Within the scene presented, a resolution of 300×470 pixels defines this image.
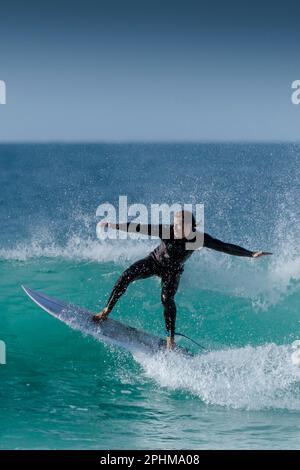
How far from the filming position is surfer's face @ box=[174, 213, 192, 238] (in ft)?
25.7

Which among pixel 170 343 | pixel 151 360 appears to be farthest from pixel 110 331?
pixel 170 343

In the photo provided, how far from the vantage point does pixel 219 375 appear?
25.9 feet

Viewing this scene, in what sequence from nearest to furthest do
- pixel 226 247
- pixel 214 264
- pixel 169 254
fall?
pixel 226 247
pixel 169 254
pixel 214 264

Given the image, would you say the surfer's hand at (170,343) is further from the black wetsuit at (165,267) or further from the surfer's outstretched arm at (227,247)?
the surfer's outstretched arm at (227,247)

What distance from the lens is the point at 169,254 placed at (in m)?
8.10

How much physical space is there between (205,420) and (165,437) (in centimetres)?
60

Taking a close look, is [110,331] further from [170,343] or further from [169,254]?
[169,254]

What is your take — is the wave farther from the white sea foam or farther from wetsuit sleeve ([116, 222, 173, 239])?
wetsuit sleeve ([116, 222, 173, 239])

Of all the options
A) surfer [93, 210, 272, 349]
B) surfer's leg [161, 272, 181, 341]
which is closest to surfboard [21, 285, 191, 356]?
surfer [93, 210, 272, 349]

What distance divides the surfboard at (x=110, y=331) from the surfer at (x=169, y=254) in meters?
0.27

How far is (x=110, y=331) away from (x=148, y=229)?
1596 mm

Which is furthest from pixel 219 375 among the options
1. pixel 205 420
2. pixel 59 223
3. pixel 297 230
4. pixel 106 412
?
pixel 59 223

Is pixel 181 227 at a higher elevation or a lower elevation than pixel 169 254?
higher

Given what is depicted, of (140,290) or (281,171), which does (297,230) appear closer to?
(140,290)
